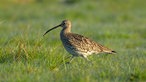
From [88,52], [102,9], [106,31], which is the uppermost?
[88,52]

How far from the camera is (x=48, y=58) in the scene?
9133 millimetres

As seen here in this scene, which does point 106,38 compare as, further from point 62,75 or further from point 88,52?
point 62,75

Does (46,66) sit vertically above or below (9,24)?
above

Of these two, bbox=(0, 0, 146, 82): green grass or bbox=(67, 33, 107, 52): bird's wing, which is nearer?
bbox=(0, 0, 146, 82): green grass

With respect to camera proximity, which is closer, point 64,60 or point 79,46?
point 64,60

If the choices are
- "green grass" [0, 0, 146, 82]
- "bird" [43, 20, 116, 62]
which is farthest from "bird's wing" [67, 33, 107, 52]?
"green grass" [0, 0, 146, 82]

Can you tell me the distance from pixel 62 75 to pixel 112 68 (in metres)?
1.03

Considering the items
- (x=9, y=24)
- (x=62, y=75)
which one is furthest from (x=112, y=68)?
(x=9, y=24)

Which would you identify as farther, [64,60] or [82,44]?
[82,44]

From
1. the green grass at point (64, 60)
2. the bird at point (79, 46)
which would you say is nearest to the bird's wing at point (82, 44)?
the bird at point (79, 46)

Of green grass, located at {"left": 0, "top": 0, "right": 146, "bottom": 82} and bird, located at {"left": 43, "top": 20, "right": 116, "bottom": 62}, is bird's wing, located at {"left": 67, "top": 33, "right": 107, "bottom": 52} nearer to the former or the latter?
bird, located at {"left": 43, "top": 20, "right": 116, "bottom": 62}

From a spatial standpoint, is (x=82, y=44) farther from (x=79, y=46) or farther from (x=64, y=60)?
(x=64, y=60)

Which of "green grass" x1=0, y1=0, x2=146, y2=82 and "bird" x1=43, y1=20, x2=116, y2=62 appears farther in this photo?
"bird" x1=43, y1=20, x2=116, y2=62

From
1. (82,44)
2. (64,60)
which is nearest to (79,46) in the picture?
(82,44)
